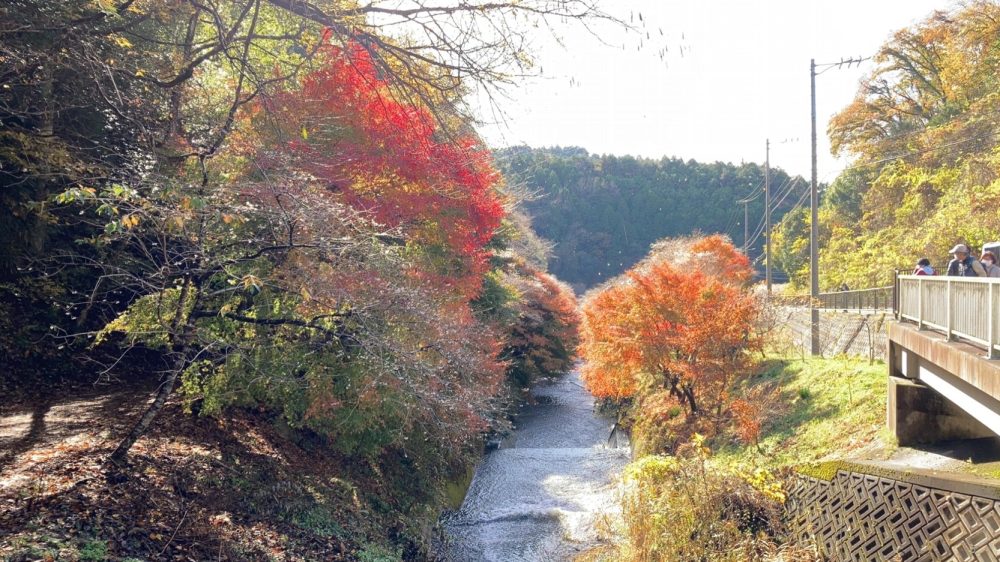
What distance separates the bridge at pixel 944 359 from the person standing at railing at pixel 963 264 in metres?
0.55

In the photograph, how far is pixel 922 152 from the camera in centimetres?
2647

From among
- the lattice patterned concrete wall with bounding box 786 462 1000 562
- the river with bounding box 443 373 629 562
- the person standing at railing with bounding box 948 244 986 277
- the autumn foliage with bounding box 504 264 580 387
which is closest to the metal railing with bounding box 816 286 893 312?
the river with bounding box 443 373 629 562

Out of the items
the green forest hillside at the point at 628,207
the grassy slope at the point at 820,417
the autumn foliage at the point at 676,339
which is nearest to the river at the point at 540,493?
the autumn foliage at the point at 676,339

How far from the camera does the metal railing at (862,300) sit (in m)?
18.5

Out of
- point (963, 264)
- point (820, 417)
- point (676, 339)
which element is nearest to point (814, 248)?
point (676, 339)

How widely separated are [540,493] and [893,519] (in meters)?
10.2

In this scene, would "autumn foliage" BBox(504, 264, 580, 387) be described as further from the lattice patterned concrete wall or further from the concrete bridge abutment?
the lattice patterned concrete wall

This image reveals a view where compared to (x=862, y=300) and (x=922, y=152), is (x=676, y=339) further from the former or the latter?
(x=922, y=152)

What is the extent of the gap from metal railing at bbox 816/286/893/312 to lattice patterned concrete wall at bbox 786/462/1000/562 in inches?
474

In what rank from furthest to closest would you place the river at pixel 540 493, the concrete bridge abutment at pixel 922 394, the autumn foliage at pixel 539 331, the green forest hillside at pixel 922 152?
the autumn foliage at pixel 539 331
the green forest hillside at pixel 922 152
the river at pixel 540 493
the concrete bridge abutment at pixel 922 394

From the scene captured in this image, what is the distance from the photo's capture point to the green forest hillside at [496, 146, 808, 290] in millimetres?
79438

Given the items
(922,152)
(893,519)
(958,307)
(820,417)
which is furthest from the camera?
(922,152)

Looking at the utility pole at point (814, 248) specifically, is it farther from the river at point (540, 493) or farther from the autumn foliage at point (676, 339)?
the river at point (540, 493)

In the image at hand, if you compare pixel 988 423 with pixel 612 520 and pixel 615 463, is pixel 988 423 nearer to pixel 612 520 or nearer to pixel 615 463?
pixel 612 520
